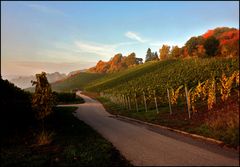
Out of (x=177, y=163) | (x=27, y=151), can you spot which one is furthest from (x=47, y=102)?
(x=177, y=163)

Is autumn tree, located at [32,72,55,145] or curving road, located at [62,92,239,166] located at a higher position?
autumn tree, located at [32,72,55,145]

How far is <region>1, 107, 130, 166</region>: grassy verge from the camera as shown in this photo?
35.7ft

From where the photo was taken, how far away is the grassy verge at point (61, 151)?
35.7 feet

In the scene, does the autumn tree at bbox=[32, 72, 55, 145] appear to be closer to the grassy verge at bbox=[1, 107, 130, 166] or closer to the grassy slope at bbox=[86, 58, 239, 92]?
the grassy verge at bbox=[1, 107, 130, 166]

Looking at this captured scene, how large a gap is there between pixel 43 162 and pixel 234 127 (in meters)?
8.23

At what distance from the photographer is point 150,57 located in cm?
19850

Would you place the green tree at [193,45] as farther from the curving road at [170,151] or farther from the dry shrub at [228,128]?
the curving road at [170,151]

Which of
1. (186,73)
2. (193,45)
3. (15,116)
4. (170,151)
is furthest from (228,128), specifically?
(193,45)

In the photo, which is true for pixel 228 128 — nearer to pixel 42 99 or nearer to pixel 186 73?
pixel 42 99

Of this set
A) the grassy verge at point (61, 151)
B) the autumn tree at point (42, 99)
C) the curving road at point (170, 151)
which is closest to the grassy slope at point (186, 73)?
the curving road at point (170, 151)

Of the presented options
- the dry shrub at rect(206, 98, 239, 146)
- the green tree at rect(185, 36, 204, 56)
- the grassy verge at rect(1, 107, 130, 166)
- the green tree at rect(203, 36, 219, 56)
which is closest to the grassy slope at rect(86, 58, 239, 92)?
the green tree at rect(203, 36, 219, 56)

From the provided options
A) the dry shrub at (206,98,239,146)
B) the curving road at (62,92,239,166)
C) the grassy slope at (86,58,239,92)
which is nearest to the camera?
the curving road at (62,92,239,166)

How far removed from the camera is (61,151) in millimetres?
12883

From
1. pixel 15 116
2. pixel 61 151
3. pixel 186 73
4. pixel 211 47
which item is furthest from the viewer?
pixel 211 47
